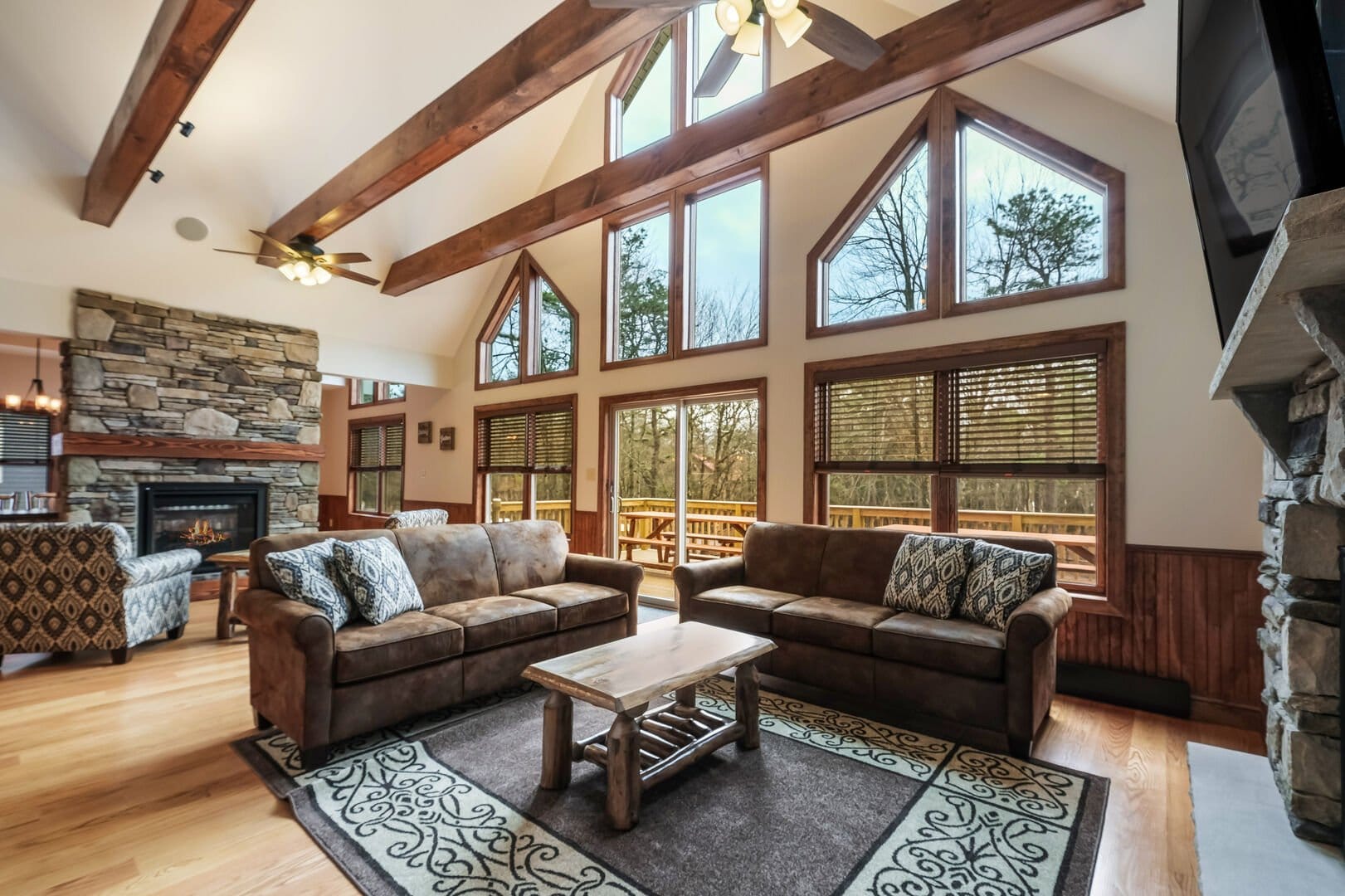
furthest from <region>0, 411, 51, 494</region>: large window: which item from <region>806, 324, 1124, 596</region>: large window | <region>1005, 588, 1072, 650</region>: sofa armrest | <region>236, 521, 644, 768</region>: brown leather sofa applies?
<region>1005, 588, 1072, 650</region>: sofa armrest

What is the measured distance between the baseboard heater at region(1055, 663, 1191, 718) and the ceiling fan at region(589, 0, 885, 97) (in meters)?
3.44

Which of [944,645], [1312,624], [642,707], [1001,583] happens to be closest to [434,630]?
[642,707]

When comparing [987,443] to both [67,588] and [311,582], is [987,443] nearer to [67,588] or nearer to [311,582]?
[311,582]

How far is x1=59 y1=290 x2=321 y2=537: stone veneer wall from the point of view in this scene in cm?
524

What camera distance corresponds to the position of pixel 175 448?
5676mm

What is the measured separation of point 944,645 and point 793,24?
2779 mm

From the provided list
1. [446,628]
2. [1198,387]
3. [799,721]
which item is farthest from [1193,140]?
[446,628]

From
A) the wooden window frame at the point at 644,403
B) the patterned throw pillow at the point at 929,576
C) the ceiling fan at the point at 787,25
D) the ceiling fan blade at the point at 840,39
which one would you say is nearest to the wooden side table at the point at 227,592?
the wooden window frame at the point at 644,403

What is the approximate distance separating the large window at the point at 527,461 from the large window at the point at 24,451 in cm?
603

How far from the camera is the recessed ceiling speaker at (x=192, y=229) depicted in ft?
17.0

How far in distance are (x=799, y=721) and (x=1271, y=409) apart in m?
2.29

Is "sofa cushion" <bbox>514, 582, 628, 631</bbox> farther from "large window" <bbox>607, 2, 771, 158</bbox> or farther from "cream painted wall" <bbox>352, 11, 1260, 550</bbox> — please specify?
"large window" <bbox>607, 2, 771, 158</bbox>

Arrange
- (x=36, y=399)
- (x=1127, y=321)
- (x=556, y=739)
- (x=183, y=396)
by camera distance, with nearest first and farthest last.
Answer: (x=556, y=739) → (x=1127, y=321) → (x=183, y=396) → (x=36, y=399)

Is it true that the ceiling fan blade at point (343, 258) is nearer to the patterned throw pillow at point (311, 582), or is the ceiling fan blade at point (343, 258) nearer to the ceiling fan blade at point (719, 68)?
the patterned throw pillow at point (311, 582)
